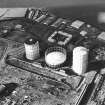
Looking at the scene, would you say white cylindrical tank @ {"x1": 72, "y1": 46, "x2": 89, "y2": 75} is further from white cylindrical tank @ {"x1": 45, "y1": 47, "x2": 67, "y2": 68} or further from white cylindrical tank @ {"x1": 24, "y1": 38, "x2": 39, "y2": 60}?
white cylindrical tank @ {"x1": 24, "y1": 38, "x2": 39, "y2": 60}

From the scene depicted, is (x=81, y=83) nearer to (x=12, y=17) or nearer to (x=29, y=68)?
(x=29, y=68)

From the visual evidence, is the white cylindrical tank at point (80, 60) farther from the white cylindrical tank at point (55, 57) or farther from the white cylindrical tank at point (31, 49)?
the white cylindrical tank at point (31, 49)

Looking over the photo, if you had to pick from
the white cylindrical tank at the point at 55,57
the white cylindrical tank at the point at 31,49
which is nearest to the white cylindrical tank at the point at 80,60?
the white cylindrical tank at the point at 55,57

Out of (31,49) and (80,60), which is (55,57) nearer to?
(31,49)

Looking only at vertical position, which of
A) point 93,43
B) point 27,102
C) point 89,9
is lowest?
point 27,102

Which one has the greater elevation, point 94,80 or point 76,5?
point 76,5

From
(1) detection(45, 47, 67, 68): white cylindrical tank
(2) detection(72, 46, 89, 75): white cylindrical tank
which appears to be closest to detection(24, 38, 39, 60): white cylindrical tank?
(1) detection(45, 47, 67, 68): white cylindrical tank

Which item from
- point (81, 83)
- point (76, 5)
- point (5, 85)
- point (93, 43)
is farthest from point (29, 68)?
point (76, 5)

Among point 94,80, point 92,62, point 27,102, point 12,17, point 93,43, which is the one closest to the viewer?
point 27,102
